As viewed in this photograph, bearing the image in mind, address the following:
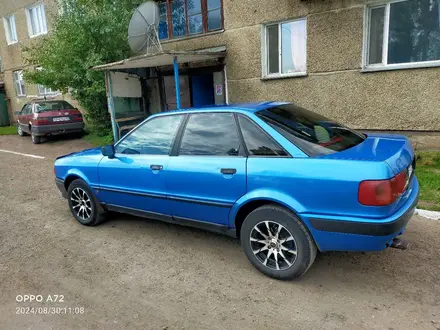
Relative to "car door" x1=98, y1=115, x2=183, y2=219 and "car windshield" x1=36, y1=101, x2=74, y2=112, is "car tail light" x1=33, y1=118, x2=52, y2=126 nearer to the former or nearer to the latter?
"car windshield" x1=36, y1=101, x2=74, y2=112

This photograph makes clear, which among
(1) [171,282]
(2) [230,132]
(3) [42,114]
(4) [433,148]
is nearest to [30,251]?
(1) [171,282]

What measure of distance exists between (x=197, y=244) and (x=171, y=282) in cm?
76

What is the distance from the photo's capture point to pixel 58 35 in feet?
32.5

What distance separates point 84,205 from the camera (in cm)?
449

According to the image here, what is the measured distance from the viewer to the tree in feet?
31.8

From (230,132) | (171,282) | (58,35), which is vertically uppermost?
(58,35)

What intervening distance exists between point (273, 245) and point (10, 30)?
19833 millimetres

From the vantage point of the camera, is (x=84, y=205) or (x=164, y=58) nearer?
(x=84, y=205)

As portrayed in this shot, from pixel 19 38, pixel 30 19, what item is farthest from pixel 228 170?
pixel 19 38

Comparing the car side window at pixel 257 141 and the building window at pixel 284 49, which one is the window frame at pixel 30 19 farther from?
the car side window at pixel 257 141

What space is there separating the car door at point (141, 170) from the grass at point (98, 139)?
708cm

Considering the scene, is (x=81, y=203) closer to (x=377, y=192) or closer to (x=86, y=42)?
(x=377, y=192)

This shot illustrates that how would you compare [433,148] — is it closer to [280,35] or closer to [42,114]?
[280,35]

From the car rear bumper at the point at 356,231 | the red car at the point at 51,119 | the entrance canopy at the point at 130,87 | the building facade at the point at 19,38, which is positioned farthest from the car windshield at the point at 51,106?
the car rear bumper at the point at 356,231
